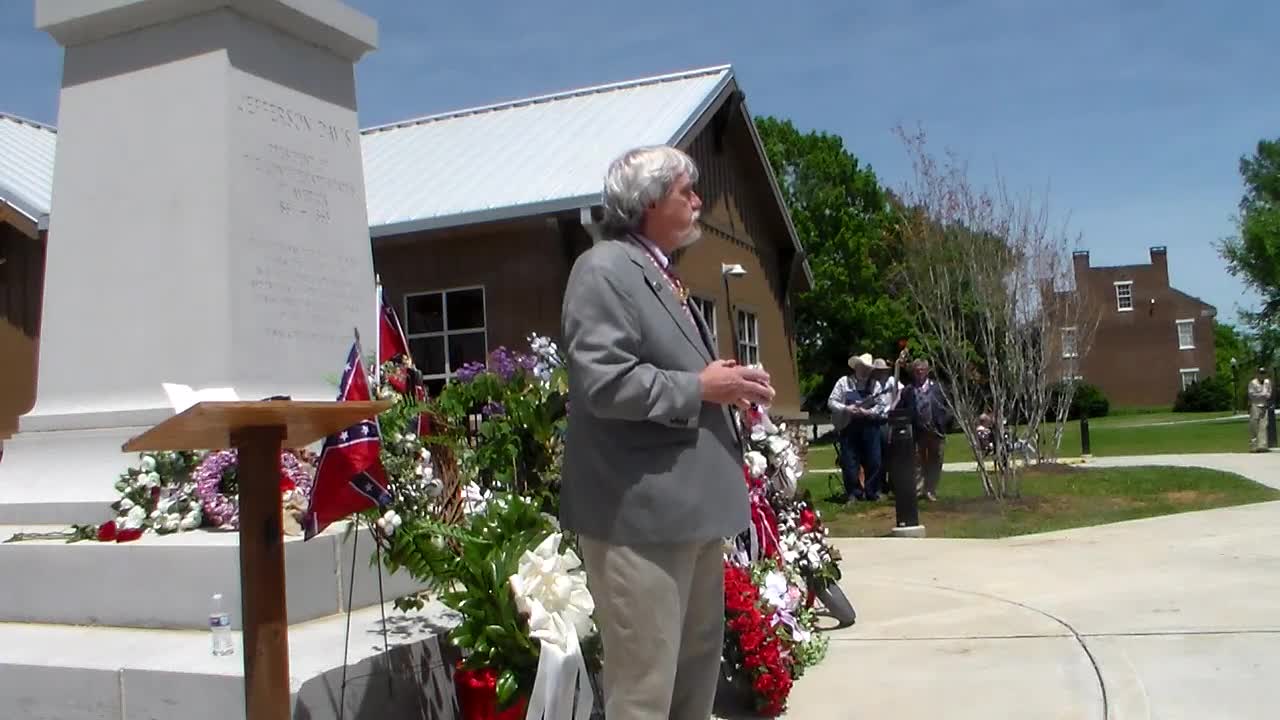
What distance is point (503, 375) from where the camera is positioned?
457 cm

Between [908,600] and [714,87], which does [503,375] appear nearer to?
[908,600]

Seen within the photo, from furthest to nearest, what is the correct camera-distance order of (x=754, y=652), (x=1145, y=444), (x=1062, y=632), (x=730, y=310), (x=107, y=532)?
(x=1145, y=444), (x=730, y=310), (x=1062, y=632), (x=107, y=532), (x=754, y=652)

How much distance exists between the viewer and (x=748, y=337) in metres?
17.5

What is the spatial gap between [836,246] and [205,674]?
40222 millimetres

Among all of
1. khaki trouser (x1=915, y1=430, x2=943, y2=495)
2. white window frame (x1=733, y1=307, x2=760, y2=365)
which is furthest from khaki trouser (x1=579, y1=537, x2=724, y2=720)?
white window frame (x1=733, y1=307, x2=760, y2=365)

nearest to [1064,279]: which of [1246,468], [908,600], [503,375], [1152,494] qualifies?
[1152,494]

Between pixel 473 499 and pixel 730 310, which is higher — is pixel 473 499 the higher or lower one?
the lower one

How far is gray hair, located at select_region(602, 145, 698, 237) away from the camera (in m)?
2.96

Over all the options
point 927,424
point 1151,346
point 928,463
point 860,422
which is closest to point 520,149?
point 860,422

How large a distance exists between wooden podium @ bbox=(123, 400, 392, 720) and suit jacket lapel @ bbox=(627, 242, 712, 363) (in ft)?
2.48

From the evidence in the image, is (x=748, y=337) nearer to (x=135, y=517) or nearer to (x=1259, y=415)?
(x=1259, y=415)

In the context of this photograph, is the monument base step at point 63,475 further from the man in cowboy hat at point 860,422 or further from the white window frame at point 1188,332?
the white window frame at point 1188,332

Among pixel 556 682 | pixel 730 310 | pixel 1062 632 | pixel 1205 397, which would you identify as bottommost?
pixel 1062 632

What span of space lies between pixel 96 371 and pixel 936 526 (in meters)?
7.43
